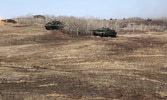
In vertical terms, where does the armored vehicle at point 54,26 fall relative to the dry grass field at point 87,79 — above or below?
above

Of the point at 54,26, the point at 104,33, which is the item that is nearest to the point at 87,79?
the point at 104,33

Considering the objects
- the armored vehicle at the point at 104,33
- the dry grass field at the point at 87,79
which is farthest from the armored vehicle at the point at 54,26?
the dry grass field at the point at 87,79

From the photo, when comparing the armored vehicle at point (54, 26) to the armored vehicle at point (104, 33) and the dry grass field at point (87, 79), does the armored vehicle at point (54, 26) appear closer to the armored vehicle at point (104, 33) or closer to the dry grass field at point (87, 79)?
the armored vehicle at point (104, 33)

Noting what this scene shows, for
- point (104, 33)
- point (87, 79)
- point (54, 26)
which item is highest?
point (54, 26)

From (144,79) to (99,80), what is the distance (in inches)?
71.8

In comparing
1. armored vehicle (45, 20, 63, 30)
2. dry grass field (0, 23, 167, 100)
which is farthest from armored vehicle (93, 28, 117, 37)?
dry grass field (0, 23, 167, 100)

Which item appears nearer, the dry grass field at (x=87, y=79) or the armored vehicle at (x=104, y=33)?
the dry grass field at (x=87, y=79)

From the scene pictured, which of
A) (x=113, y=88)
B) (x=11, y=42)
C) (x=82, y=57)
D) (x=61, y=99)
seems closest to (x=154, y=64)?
(x=82, y=57)

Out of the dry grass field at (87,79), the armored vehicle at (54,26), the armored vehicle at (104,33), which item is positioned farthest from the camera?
the armored vehicle at (54,26)

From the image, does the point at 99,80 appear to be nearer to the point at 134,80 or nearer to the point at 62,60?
the point at 134,80

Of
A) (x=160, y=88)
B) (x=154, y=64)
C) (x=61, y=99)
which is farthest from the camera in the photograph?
(x=154, y=64)

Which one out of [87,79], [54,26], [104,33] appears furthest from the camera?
[54,26]

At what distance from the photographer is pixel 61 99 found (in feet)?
23.1

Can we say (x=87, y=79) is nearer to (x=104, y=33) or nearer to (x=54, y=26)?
(x=104, y=33)
